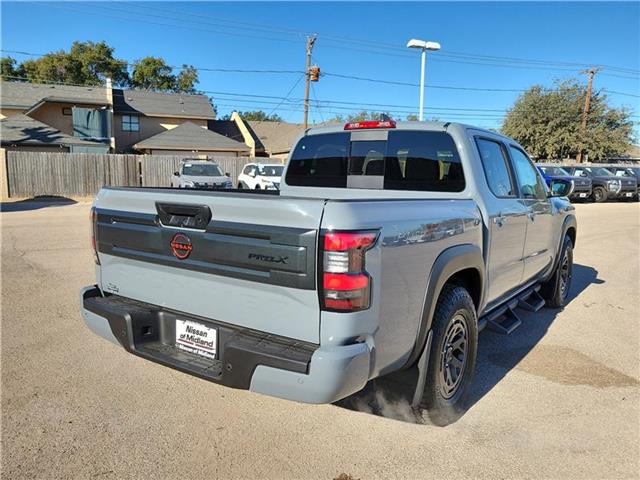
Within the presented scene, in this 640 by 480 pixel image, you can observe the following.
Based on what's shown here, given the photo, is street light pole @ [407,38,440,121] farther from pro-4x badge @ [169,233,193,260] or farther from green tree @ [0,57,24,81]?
green tree @ [0,57,24,81]

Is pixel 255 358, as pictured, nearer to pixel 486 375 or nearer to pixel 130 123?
pixel 486 375

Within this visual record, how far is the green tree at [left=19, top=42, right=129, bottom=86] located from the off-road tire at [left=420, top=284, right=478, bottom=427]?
2380 inches

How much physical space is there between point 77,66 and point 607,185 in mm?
54060

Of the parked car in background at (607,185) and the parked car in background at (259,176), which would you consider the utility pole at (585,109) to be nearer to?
the parked car in background at (607,185)

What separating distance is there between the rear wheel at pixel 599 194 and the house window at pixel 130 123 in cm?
3101

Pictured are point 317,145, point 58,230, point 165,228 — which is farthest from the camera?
point 58,230

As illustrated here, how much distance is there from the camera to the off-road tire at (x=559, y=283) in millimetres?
5836

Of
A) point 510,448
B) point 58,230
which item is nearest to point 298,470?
point 510,448

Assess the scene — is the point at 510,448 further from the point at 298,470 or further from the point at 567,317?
the point at 567,317

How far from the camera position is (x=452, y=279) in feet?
10.8

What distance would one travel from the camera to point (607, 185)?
2403 centimetres

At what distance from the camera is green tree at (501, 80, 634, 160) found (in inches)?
1591

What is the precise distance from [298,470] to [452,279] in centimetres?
157

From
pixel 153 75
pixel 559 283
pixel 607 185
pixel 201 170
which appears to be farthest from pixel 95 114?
pixel 559 283
